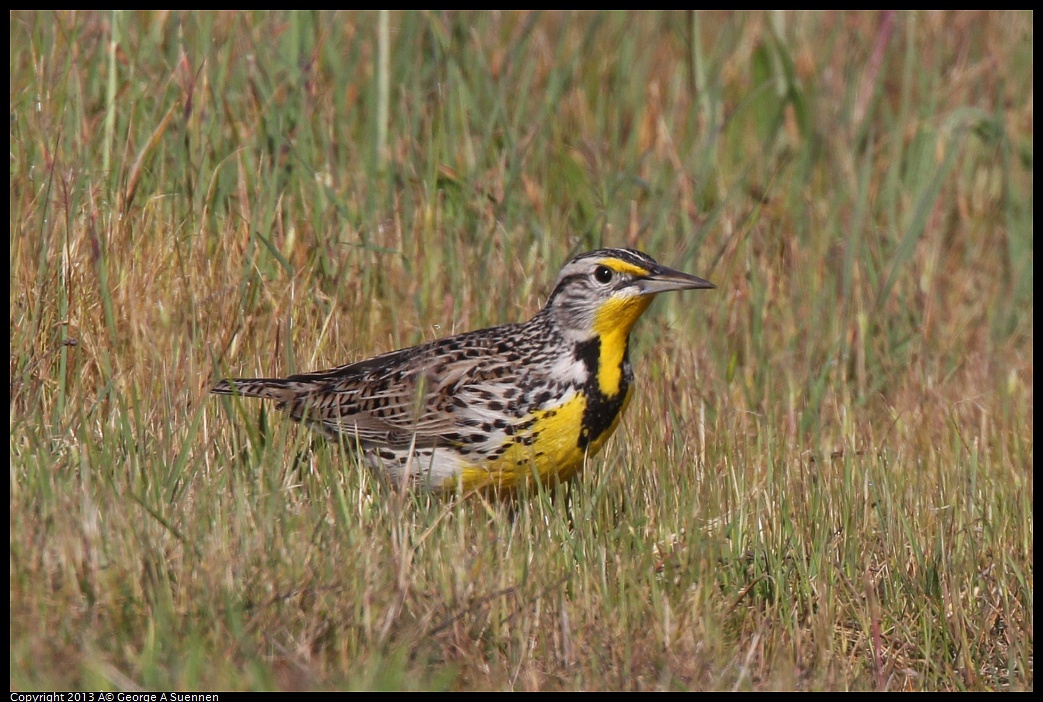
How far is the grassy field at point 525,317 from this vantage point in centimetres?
366

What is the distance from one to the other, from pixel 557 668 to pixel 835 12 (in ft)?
18.6

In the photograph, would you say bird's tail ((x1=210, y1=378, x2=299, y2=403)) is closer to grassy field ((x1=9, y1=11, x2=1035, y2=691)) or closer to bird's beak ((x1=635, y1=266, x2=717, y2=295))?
grassy field ((x1=9, y1=11, x2=1035, y2=691))

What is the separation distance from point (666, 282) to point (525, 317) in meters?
1.35

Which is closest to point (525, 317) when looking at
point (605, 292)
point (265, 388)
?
point (605, 292)

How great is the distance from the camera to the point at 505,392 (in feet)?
15.6

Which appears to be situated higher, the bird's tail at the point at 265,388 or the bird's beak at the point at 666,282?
the bird's beak at the point at 666,282

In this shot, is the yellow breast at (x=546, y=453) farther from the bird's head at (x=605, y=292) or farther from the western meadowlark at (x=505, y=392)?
the bird's head at (x=605, y=292)

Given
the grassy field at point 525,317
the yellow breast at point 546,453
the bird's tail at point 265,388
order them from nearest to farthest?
the grassy field at point 525,317
the yellow breast at point 546,453
the bird's tail at point 265,388

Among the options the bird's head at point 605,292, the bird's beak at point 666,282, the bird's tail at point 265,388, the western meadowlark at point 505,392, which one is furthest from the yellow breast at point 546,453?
the bird's tail at point 265,388

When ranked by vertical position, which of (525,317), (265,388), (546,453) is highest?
(525,317)

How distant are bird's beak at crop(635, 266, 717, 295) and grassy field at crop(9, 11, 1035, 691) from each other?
0.60m

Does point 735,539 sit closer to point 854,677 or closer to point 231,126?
point 854,677

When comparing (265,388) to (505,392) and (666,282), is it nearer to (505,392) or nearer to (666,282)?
(505,392)

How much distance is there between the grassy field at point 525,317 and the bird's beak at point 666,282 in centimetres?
60
